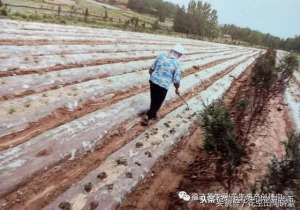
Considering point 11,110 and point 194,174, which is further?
point 11,110

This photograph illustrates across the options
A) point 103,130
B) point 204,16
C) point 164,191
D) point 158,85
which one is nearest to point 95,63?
point 158,85

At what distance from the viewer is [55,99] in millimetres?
8008

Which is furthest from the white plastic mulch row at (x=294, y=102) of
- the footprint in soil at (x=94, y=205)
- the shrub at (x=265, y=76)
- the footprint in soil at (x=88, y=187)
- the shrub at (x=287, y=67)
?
the footprint in soil at (x=94, y=205)

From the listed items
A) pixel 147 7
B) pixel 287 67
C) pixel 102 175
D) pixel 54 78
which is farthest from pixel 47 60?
pixel 147 7

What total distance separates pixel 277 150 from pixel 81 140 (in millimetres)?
4057

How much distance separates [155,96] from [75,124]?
2.07 metres

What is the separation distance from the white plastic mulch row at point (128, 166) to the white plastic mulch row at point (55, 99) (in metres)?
1.70

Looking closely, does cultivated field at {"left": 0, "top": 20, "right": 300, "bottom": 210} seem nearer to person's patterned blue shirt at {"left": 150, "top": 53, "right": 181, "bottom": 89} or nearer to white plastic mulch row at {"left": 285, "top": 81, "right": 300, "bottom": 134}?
white plastic mulch row at {"left": 285, "top": 81, "right": 300, "bottom": 134}

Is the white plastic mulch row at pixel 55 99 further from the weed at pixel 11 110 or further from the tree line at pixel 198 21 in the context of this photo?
the tree line at pixel 198 21

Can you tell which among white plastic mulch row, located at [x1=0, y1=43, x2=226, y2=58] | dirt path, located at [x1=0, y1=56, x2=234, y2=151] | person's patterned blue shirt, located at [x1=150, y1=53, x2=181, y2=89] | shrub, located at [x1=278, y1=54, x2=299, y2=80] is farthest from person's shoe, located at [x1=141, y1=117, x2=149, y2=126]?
shrub, located at [x1=278, y1=54, x2=299, y2=80]

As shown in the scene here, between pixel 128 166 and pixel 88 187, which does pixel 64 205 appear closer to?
pixel 88 187

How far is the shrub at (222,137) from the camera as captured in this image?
546 centimetres

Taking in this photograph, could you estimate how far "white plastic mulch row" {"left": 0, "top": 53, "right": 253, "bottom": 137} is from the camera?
657 centimetres

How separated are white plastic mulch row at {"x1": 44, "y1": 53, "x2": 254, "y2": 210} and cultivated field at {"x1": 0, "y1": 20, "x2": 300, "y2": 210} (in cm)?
1
